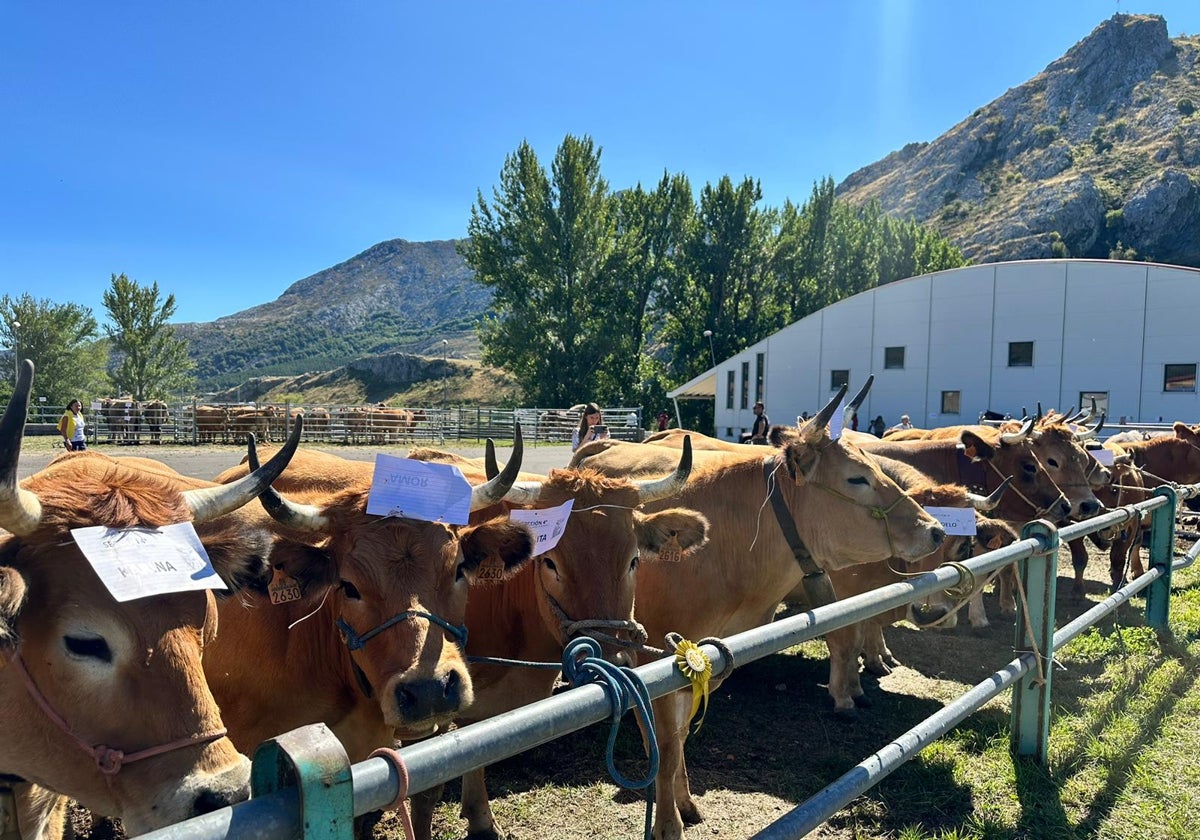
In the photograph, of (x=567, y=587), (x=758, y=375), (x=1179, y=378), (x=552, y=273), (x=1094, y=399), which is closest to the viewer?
(x=567, y=587)

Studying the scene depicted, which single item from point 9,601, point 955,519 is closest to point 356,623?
point 9,601

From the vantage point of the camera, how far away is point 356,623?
297 centimetres

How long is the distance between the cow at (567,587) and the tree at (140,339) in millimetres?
51556

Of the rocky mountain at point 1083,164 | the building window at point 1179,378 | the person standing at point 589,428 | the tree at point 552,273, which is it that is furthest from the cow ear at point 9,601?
the rocky mountain at point 1083,164

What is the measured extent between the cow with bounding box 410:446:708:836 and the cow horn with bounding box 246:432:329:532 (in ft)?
3.51

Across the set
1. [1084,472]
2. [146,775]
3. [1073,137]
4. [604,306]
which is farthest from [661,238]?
[1073,137]

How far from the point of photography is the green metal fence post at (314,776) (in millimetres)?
1087

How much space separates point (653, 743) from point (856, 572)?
16.7 ft

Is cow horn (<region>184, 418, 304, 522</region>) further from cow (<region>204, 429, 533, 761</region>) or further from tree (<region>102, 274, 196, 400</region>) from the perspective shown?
tree (<region>102, 274, 196, 400</region>)

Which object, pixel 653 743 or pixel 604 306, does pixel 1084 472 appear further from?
pixel 604 306

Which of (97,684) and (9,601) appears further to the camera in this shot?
(97,684)

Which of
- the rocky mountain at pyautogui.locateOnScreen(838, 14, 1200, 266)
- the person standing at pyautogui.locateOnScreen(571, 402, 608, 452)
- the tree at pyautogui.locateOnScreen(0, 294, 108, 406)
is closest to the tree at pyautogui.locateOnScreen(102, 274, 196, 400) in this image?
the tree at pyautogui.locateOnScreen(0, 294, 108, 406)

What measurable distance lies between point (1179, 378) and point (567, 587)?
95.1 feet

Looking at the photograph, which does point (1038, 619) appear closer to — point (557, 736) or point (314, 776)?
point (557, 736)
